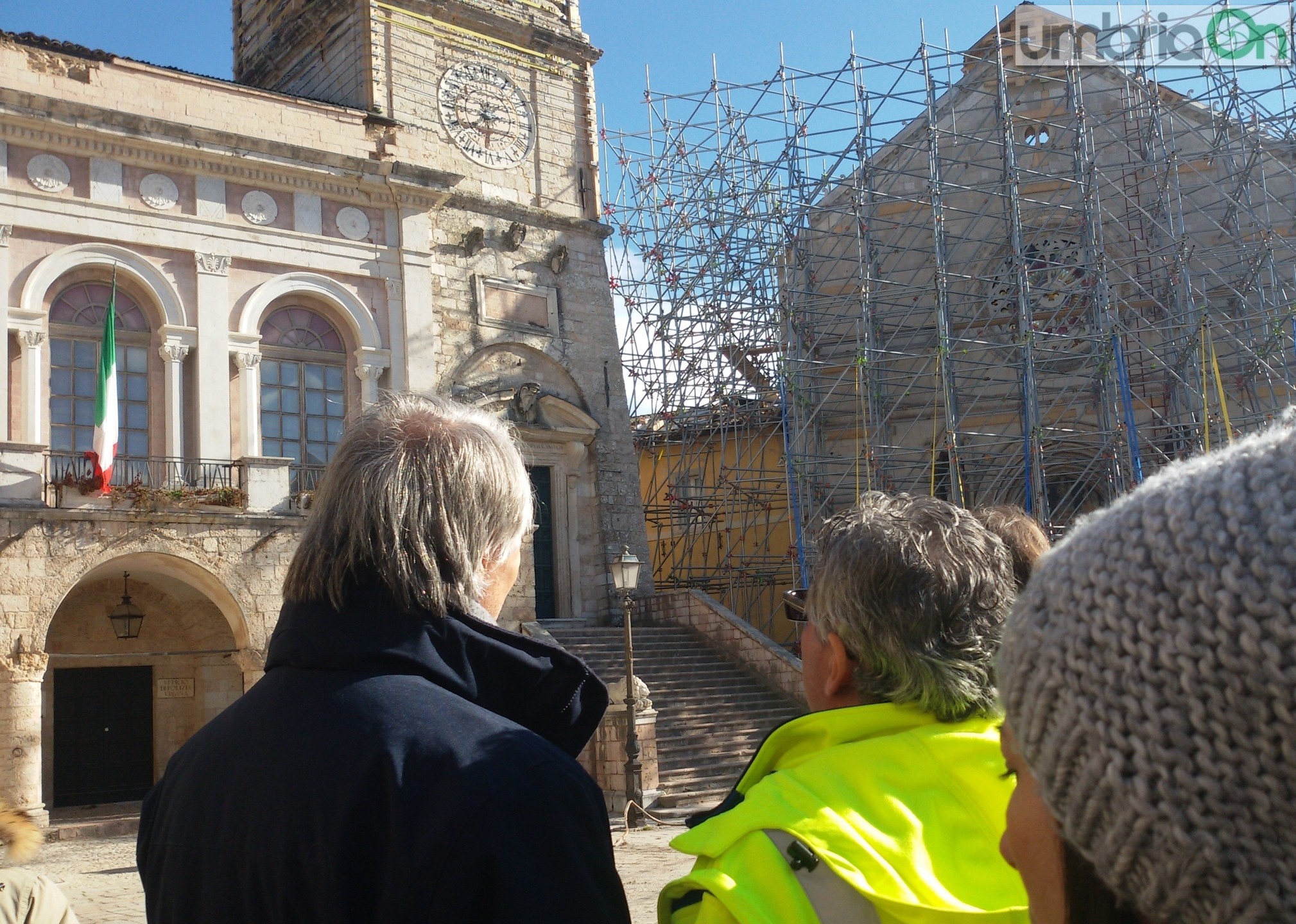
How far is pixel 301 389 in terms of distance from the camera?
16703 mm

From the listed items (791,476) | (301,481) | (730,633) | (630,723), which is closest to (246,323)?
(301,481)

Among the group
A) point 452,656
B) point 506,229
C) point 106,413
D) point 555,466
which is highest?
point 506,229

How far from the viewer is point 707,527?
72.3 feet

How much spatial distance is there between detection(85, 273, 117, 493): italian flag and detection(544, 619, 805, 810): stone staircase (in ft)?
19.7

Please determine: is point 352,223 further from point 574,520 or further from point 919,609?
point 919,609

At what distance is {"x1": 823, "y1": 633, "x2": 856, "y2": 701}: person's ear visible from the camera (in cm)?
223

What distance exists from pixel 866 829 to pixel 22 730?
13.7 meters

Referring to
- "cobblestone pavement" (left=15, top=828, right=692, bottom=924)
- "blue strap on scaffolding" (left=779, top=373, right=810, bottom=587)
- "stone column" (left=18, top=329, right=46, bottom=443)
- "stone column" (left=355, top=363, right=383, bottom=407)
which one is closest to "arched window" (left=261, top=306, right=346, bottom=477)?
"stone column" (left=355, top=363, right=383, bottom=407)

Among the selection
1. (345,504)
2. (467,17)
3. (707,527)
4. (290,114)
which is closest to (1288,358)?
(707,527)

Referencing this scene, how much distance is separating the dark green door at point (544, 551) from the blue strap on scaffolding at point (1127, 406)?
27.5 ft

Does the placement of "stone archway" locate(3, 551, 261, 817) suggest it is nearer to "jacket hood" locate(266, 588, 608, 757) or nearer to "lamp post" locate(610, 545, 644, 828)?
"lamp post" locate(610, 545, 644, 828)

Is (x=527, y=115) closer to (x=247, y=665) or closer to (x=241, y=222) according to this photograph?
(x=241, y=222)

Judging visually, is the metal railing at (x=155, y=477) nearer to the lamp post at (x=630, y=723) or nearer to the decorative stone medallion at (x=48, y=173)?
the decorative stone medallion at (x=48, y=173)

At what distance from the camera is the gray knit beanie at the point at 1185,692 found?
3.15ft
